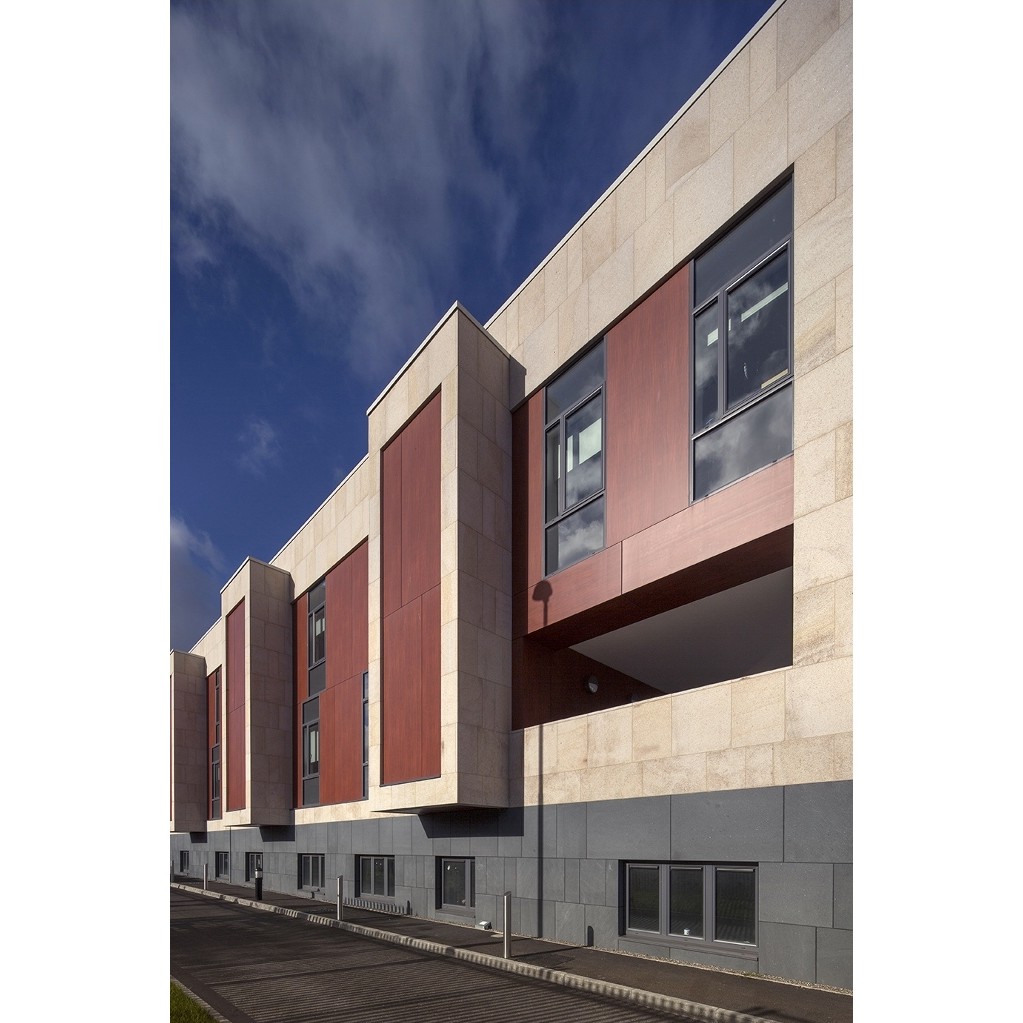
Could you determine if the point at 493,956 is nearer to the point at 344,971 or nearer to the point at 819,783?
the point at 344,971

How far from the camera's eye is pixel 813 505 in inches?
451

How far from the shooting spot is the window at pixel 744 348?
12750 millimetres

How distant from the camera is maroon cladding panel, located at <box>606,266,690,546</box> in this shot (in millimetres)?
14805

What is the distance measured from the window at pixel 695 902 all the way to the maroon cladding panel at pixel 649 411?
5.55 m

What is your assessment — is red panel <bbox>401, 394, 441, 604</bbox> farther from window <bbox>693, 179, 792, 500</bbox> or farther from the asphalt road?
the asphalt road

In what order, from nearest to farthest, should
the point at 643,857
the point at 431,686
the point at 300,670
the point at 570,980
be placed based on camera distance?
the point at 570,980, the point at 643,857, the point at 431,686, the point at 300,670

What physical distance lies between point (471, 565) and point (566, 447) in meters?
3.14

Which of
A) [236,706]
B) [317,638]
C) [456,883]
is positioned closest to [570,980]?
[456,883]

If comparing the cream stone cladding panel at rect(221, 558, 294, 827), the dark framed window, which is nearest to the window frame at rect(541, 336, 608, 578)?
the dark framed window

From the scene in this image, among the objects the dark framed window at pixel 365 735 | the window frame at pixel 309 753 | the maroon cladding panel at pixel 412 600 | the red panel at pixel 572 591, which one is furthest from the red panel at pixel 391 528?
the window frame at pixel 309 753

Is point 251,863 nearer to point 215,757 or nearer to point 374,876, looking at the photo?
point 215,757

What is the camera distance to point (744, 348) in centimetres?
1359
